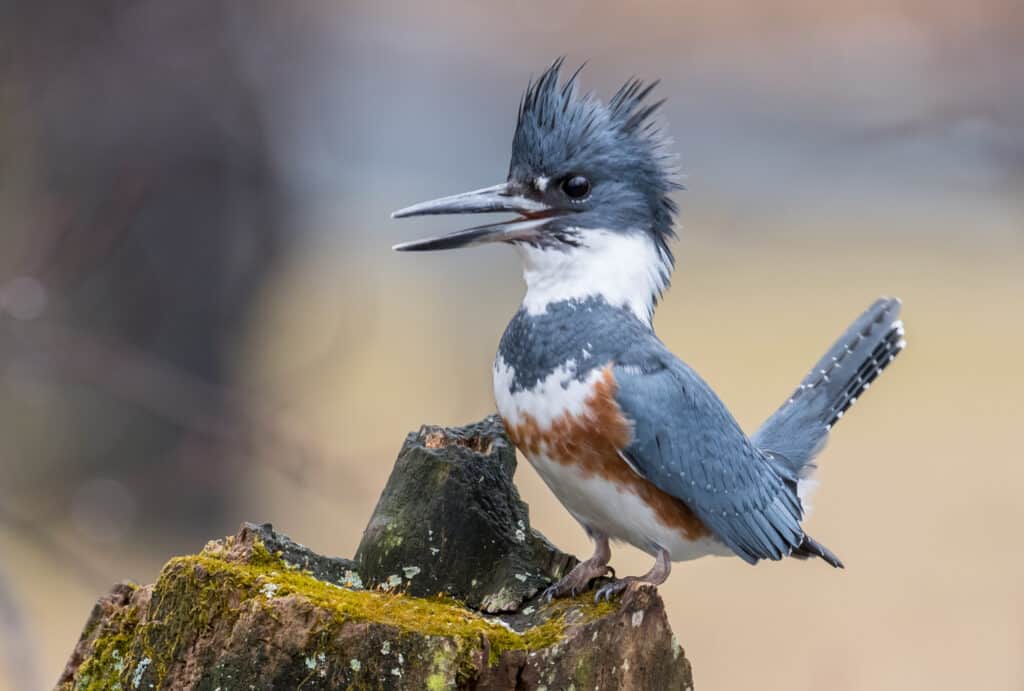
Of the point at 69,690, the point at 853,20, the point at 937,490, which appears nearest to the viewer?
the point at 69,690

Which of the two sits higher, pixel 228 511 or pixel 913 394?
pixel 913 394

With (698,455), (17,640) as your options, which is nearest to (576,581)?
(698,455)

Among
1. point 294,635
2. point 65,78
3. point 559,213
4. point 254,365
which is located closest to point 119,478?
point 254,365

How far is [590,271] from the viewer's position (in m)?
2.93

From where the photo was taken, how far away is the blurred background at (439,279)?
477cm

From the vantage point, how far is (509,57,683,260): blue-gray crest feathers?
2918mm

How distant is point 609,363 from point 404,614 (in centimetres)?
78

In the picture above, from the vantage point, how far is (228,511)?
7.02 m

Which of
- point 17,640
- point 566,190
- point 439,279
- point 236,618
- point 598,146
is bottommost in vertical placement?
point 17,640

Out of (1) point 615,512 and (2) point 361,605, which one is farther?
(1) point 615,512

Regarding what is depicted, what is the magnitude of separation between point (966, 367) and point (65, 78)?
6085mm

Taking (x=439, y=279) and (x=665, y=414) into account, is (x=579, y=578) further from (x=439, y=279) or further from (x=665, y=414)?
(x=439, y=279)

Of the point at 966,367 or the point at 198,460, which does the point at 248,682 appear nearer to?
the point at 198,460

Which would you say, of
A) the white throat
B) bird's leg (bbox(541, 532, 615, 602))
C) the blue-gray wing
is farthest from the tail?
bird's leg (bbox(541, 532, 615, 602))
